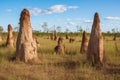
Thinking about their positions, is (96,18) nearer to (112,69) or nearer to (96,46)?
(96,46)

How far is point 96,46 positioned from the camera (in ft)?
49.0

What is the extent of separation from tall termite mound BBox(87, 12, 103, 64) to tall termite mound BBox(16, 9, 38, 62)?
3058mm

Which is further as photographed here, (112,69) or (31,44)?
(31,44)

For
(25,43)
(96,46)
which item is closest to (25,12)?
(25,43)

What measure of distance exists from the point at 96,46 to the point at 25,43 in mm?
3860

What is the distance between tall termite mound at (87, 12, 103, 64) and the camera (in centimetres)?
1482

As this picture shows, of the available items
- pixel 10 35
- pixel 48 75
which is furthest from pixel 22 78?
pixel 10 35

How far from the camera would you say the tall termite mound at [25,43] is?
611 inches

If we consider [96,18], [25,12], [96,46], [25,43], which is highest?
[25,12]

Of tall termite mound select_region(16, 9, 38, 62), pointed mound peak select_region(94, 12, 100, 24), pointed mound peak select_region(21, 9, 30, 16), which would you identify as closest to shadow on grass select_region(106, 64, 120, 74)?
pointed mound peak select_region(94, 12, 100, 24)

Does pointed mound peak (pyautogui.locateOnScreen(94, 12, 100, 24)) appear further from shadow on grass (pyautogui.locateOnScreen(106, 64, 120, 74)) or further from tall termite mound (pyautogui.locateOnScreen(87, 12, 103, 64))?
shadow on grass (pyautogui.locateOnScreen(106, 64, 120, 74))

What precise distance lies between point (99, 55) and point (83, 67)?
5.26 ft

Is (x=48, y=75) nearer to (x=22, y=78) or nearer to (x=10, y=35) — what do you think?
(x=22, y=78)

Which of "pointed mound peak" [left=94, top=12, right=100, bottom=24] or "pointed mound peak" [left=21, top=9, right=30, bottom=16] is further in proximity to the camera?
"pointed mound peak" [left=21, top=9, right=30, bottom=16]
